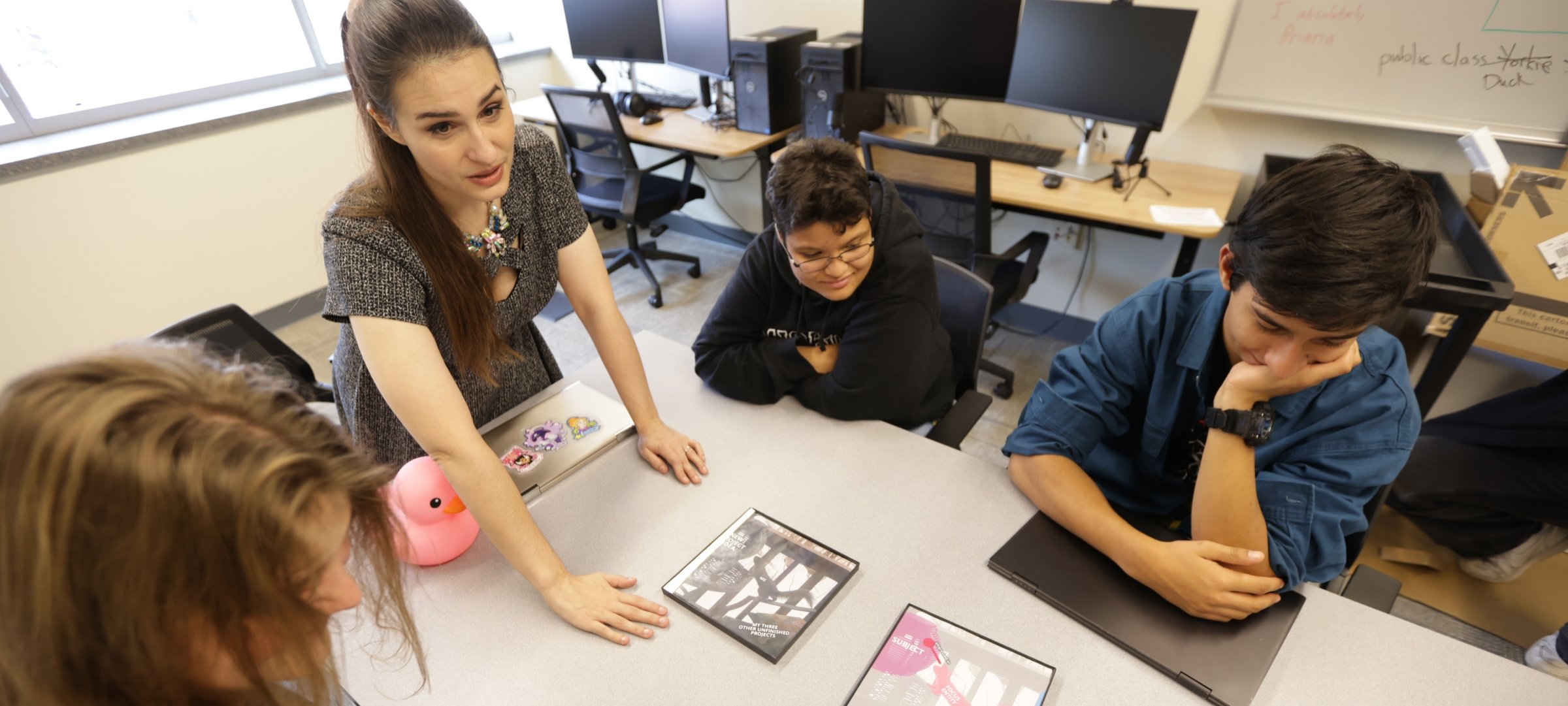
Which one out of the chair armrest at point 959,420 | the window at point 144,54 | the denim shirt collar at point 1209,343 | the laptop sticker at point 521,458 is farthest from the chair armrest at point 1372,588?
the window at point 144,54

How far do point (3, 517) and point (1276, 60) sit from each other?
2857 millimetres

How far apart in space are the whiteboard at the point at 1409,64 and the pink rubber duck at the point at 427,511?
101 inches

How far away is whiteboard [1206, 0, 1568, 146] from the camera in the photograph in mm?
1843

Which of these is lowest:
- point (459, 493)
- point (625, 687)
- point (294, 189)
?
point (294, 189)

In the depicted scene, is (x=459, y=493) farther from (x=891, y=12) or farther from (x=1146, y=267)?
(x=1146, y=267)

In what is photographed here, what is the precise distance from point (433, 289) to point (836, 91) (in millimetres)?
2038

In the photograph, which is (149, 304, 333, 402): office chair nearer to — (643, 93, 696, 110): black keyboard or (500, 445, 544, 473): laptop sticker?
(500, 445, 544, 473): laptop sticker

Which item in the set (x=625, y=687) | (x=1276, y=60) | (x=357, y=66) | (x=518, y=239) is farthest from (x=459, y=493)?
(x=1276, y=60)

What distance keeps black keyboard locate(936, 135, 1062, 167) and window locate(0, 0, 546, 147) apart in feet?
7.73

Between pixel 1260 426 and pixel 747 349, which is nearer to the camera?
pixel 1260 426

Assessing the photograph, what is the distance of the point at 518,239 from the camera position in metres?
1.13

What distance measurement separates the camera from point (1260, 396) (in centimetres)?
88

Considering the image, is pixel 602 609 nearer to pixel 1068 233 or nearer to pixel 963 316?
pixel 963 316

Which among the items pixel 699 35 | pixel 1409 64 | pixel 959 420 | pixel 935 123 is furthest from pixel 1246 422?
pixel 699 35
